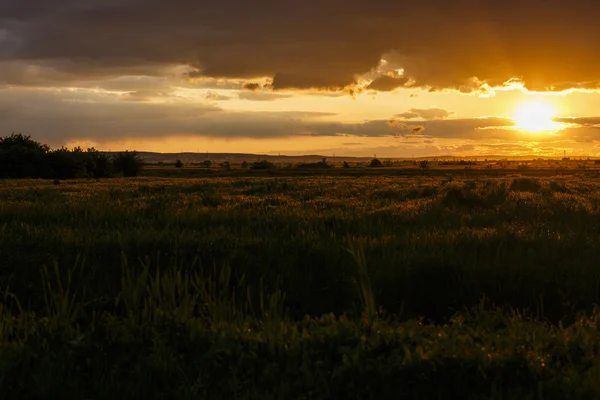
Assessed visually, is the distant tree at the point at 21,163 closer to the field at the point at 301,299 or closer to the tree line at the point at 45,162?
the tree line at the point at 45,162

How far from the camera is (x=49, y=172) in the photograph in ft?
214

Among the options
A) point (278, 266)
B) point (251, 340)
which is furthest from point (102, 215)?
point (251, 340)

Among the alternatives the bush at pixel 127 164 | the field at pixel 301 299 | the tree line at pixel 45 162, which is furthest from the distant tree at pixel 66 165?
the field at pixel 301 299

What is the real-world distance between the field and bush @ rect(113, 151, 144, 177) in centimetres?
5619

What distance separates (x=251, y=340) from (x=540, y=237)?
850cm

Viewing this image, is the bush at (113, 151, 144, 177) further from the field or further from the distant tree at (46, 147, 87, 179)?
the field

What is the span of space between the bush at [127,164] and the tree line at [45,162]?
97.4 inches

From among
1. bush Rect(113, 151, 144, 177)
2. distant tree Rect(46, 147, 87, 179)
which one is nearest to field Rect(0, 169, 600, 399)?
distant tree Rect(46, 147, 87, 179)

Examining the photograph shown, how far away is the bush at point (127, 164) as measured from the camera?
240 ft

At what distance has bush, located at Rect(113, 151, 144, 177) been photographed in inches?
2884

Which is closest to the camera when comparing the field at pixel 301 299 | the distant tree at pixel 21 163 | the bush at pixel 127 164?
the field at pixel 301 299

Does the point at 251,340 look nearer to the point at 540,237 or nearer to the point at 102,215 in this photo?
the point at 540,237

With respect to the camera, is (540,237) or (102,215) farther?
(102,215)

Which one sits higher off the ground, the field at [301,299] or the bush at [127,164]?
the bush at [127,164]
